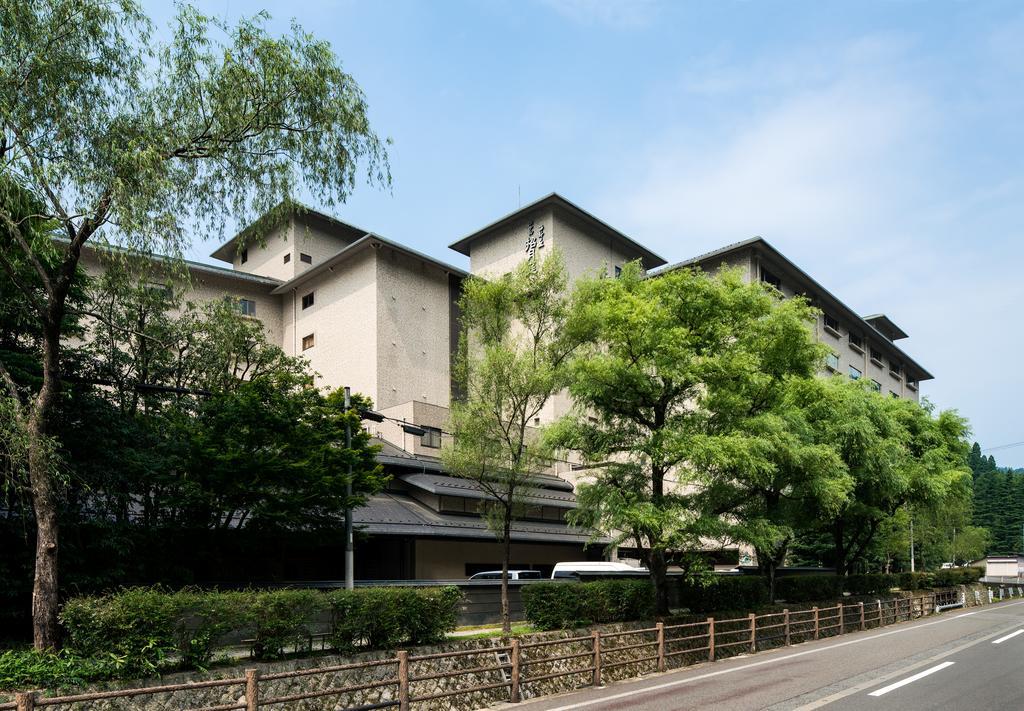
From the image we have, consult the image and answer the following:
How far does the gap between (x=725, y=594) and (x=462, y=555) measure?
12800 mm

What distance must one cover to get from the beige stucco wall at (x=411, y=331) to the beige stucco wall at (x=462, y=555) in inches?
349

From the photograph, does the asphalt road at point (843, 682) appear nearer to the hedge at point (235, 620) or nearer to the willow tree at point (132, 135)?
the hedge at point (235, 620)

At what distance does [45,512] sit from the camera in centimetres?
1236

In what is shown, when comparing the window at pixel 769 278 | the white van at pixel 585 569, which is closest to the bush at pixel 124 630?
the white van at pixel 585 569

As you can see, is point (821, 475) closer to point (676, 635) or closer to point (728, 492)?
point (728, 492)

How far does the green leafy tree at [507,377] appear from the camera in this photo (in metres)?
20.7

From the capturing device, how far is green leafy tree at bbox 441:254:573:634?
68.0 ft

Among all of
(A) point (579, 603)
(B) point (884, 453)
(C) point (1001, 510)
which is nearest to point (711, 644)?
(A) point (579, 603)

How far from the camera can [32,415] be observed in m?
12.5

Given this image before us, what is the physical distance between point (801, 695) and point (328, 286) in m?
36.1

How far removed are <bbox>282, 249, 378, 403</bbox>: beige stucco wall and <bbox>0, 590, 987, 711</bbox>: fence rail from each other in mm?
23121

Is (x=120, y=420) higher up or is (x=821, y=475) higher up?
(x=120, y=420)

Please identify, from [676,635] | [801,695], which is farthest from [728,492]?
[801,695]

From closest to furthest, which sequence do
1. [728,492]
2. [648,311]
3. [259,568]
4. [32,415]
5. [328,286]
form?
[32,415]
[648,311]
[728,492]
[259,568]
[328,286]
